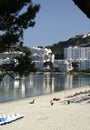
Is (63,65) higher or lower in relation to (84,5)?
lower

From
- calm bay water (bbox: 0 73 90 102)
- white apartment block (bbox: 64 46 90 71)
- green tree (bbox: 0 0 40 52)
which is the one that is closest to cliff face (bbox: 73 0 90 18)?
green tree (bbox: 0 0 40 52)

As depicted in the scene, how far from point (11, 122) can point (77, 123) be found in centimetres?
298

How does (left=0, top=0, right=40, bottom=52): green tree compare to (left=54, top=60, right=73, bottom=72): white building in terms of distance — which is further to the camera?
(left=54, top=60, right=73, bottom=72): white building

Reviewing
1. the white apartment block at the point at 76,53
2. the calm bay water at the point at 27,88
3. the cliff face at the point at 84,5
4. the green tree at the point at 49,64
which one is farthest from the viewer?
the white apartment block at the point at 76,53

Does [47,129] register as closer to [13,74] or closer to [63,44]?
[13,74]

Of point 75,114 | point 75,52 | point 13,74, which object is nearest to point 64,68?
point 75,52

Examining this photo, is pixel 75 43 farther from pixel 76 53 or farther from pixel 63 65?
pixel 63 65

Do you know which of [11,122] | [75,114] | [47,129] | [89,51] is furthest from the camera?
[89,51]

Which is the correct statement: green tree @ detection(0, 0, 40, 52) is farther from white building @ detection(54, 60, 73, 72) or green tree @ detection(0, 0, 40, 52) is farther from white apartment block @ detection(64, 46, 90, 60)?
white apartment block @ detection(64, 46, 90, 60)

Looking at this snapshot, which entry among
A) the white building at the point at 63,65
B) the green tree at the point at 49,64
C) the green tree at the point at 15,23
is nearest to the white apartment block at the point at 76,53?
the white building at the point at 63,65

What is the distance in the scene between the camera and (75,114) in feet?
60.3

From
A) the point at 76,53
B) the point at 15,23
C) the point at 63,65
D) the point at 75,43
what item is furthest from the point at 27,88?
the point at 75,43

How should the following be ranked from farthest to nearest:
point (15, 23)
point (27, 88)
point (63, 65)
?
point (63, 65) < point (27, 88) < point (15, 23)

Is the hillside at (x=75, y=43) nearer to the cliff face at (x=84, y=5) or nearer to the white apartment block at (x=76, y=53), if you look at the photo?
the white apartment block at (x=76, y=53)
